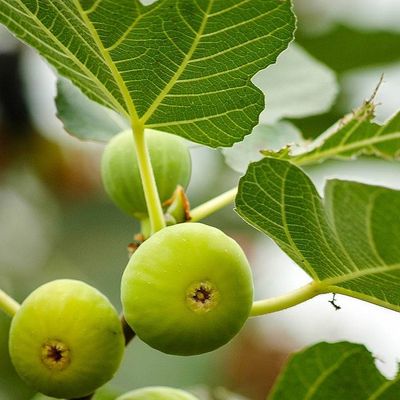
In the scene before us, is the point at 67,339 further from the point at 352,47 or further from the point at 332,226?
the point at 352,47

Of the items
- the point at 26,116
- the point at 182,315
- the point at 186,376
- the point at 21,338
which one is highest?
the point at 182,315

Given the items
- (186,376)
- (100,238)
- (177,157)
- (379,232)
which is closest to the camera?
(379,232)

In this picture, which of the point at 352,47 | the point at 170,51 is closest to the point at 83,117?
the point at 170,51

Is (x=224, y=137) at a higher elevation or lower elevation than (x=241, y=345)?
higher

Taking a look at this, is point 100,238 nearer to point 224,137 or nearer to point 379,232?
point 224,137

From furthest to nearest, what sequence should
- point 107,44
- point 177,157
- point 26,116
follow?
point 26,116 < point 177,157 < point 107,44

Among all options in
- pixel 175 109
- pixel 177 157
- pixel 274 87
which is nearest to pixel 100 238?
pixel 274 87

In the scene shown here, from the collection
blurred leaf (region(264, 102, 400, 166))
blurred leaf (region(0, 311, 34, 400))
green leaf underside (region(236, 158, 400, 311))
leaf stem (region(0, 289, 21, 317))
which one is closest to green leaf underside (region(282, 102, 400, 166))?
blurred leaf (region(264, 102, 400, 166))

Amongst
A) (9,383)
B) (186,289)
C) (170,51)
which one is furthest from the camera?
(9,383)

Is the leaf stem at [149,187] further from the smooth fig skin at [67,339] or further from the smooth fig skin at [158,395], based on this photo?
the smooth fig skin at [158,395]
